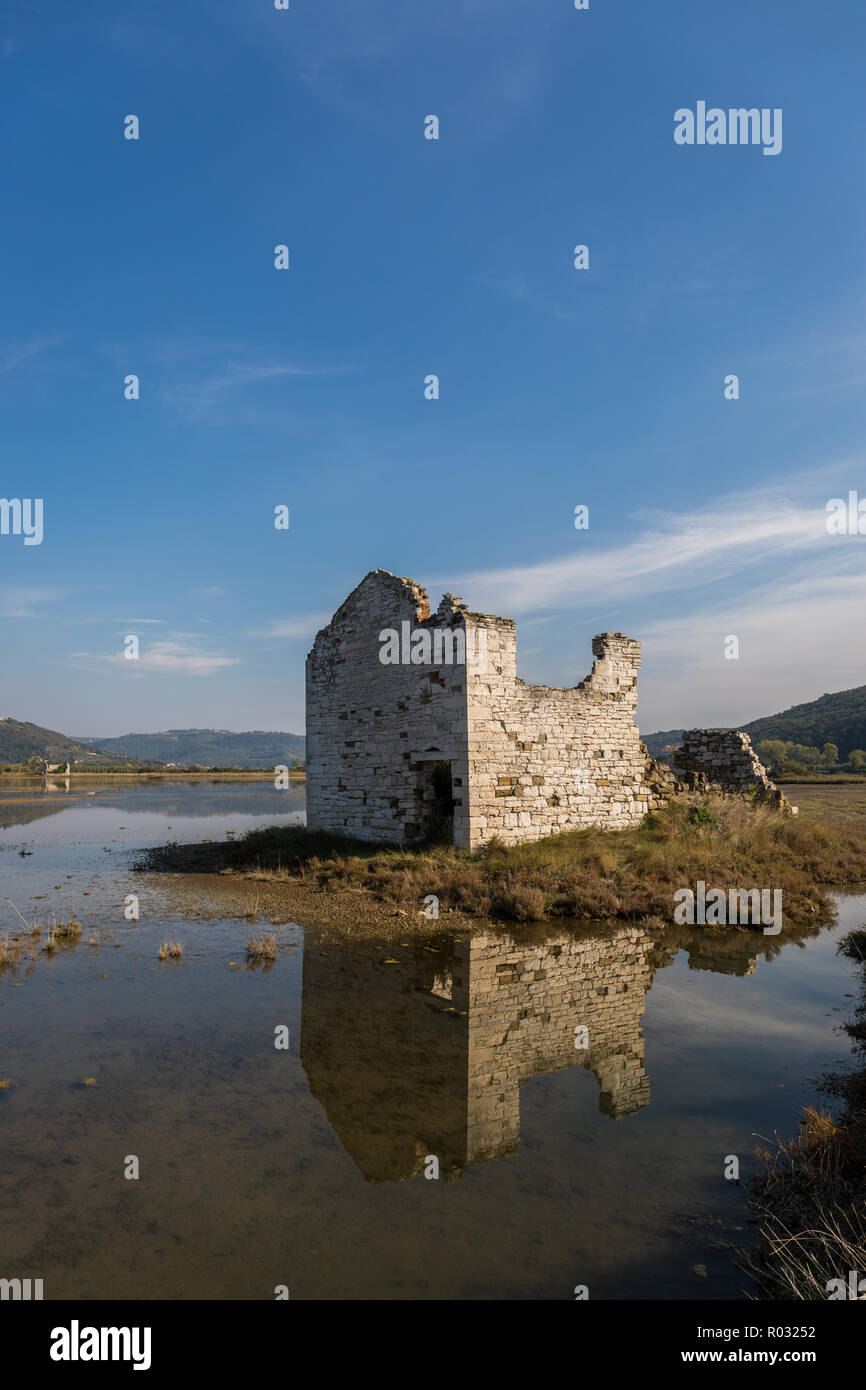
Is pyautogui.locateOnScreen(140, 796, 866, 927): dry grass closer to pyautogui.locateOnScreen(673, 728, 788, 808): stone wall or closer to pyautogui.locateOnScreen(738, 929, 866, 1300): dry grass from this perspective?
pyautogui.locateOnScreen(673, 728, 788, 808): stone wall

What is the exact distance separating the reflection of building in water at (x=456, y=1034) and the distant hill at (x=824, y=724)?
62044 millimetres

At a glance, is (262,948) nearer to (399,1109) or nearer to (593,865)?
(399,1109)

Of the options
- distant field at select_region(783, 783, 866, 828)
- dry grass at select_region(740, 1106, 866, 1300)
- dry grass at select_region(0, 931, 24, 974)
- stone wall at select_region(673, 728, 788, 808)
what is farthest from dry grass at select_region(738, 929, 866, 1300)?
distant field at select_region(783, 783, 866, 828)

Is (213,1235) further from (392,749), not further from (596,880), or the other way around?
(392,749)

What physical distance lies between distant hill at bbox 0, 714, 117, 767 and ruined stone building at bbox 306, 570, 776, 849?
10923 cm

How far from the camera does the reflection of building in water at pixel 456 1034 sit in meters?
5.68

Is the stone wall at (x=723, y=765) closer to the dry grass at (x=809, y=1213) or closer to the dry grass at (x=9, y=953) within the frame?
the dry grass at (x=809, y=1213)

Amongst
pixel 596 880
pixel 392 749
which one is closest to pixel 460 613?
pixel 392 749

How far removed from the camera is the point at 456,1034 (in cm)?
755

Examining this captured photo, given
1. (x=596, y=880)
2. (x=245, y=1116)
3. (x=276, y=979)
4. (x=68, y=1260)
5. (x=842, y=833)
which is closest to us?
(x=68, y=1260)

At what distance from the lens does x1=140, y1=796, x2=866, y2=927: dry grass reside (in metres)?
13.5

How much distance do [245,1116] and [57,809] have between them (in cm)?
3765

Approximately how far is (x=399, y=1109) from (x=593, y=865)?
9.57 metres

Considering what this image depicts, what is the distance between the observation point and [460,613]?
1614 centimetres
